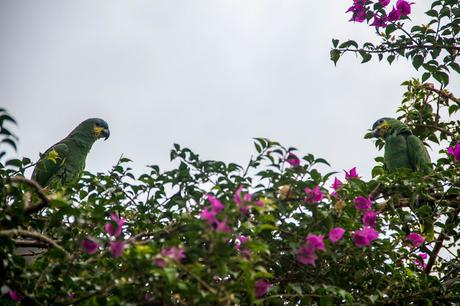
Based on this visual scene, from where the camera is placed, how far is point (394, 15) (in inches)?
155

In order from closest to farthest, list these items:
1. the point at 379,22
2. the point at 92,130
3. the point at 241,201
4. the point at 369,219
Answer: the point at 241,201
the point at 369,219
the point at 379,22
the point at 92,130

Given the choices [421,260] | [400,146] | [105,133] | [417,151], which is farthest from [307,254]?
[105,133]

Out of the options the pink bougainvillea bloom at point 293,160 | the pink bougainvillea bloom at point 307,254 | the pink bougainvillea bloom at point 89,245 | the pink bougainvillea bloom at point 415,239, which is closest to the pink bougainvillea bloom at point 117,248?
the pink bougainvillea bloom at point 89,245

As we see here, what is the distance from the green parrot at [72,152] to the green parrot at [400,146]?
3.06 m

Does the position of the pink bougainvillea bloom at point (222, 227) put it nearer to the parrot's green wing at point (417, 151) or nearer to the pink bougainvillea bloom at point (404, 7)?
the pink bougainvillea bloom at point (404, 7)

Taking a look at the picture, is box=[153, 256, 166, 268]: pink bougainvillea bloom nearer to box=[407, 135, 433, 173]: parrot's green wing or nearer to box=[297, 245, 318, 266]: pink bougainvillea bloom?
box=[297, 245, 318, 266]: pink bougainvillea bloom

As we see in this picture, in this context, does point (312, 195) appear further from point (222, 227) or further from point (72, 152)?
point (72, 152)

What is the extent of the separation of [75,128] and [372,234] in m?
4.79

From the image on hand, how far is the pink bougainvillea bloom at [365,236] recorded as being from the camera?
7.34ft

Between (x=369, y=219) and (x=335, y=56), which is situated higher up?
(x=335, y=56)

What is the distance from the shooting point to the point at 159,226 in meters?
2.74

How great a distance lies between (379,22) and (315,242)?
2.55 meters

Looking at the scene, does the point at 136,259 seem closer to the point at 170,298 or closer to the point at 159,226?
the point at 170,298

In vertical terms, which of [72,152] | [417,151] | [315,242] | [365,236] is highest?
[72,152]
